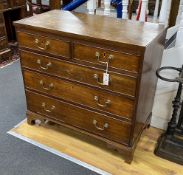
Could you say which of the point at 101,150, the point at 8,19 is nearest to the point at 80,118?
the point at 101,150

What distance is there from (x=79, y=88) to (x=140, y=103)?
0.38m

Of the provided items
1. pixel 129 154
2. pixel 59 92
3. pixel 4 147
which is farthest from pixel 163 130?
pixel 4 147

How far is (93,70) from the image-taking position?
4.60 ft

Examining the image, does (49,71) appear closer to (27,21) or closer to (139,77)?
(27,21)

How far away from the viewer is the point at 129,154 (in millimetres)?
1575

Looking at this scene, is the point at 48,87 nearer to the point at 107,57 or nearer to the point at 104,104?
the point at 104,104

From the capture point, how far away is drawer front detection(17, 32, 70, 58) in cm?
144

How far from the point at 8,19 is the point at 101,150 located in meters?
2.39

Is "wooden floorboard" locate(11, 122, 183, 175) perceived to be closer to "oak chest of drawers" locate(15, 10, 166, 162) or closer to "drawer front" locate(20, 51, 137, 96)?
"oak chest of drawers" locate(15, 10, 166, 162)

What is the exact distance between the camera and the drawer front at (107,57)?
127 cm

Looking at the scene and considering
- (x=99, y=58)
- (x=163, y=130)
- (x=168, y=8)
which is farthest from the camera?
(x=163, y=130)

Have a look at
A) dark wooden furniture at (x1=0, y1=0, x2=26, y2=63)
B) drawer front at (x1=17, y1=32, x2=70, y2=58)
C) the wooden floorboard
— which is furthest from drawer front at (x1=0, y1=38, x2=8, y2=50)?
drawer front at (x1=17, y1=32, x2=70, y2=58)

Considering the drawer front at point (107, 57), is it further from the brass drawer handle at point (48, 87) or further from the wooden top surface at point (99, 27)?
the brass drawer handle at point (48, 87)

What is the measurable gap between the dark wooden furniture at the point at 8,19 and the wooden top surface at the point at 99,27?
135 cm
